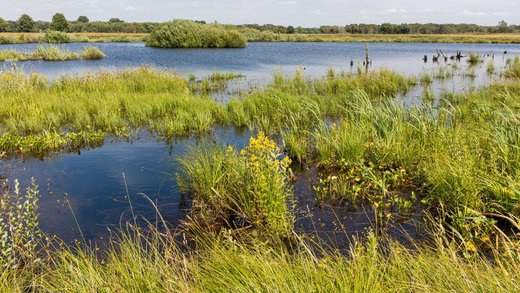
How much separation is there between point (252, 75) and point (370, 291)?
21.3 metres

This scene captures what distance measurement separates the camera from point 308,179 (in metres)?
7.25

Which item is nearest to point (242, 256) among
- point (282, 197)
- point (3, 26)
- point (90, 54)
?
point (282, 197)

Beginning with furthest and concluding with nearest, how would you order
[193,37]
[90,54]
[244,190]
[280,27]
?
[280,27]
[193,37]
[90,54]
[244,190]

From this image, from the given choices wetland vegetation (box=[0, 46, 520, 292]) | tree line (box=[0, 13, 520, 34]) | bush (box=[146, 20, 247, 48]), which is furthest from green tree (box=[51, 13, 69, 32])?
wetland vegetation (box=[0, 46, 520, 292])

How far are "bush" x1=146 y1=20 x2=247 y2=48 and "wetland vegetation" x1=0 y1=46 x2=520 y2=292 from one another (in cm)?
3539

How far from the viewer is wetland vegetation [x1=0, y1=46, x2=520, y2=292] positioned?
3.12m

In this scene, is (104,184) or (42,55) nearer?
(104,184)

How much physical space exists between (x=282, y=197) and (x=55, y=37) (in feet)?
183

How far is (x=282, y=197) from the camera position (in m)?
5.12

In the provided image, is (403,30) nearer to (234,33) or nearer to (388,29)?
(388,29)

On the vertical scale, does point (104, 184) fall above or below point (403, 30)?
below

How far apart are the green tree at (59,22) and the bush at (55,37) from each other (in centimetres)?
4001

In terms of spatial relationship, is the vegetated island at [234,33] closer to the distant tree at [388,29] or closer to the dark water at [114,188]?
the distant tree at [388,29]

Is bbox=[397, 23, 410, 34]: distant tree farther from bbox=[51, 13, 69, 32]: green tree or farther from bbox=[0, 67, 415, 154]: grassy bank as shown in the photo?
bbox=[0, 67, 415, 154]: grassy bank
